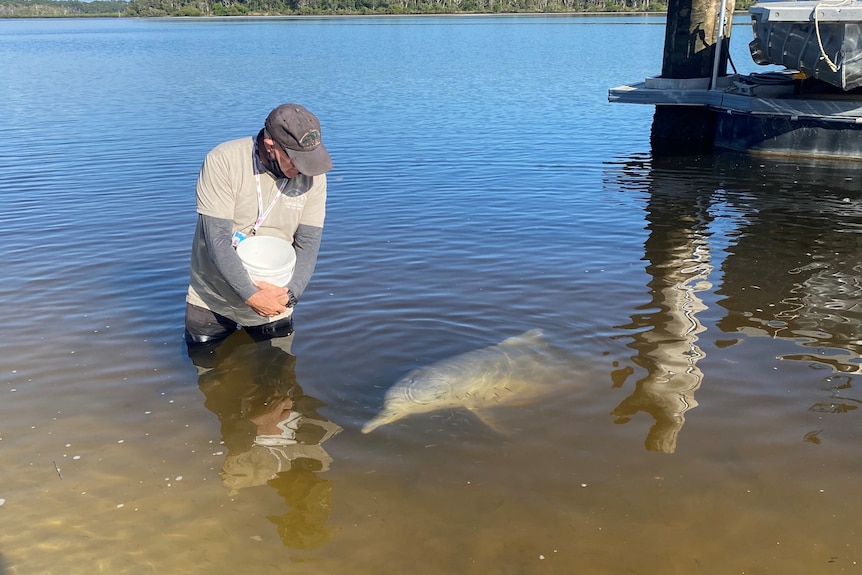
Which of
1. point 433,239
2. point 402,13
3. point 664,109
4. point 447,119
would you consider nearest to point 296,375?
point 433,239

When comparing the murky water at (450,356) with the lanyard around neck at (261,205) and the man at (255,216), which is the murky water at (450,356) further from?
the lanyard around neck at (261,205)

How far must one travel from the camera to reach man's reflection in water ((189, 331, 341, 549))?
4094 mm

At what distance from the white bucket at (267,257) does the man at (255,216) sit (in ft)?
0.20

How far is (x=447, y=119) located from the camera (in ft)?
61.1

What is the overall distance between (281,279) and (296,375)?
1065mm

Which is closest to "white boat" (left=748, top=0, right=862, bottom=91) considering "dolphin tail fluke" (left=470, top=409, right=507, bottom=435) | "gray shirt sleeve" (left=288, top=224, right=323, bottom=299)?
"dolphin tail fluke" (left=470, top=409, right=507, bottom=435)

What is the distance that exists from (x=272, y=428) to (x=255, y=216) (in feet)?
4.76

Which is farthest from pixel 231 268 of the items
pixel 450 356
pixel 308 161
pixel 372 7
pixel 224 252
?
pixel 372 7

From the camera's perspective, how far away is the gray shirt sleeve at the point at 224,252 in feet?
14.9

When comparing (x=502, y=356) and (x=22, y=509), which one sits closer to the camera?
(x=22, y=509)

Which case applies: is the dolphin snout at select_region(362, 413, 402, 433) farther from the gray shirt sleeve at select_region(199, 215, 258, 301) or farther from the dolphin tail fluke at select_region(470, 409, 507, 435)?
the gray shirt sleeve at select_region(199, 215, 258, 301)

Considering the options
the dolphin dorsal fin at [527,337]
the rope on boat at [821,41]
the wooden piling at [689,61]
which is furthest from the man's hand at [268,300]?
the wooden piling at [689,61]

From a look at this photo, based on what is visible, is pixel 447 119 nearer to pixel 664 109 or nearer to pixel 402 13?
pixel 664 109

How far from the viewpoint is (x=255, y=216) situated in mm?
4832
